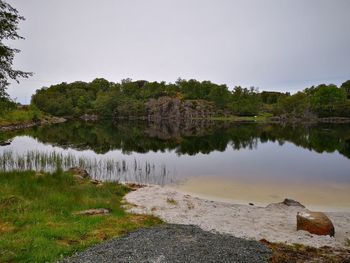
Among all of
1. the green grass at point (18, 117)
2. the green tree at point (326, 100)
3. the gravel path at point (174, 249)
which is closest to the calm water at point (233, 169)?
the gravel path at point (174, 249)

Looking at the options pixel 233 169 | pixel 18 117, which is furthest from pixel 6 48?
pixel 18 117

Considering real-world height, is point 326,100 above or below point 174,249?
above

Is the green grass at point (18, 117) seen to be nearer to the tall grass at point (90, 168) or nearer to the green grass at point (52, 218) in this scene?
the tall grass at point (90, 168)

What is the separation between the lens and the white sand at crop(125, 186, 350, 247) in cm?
1667

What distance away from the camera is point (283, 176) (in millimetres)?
38500

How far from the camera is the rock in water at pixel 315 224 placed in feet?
55.7

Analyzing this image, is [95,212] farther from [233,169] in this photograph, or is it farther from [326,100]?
[326,100]

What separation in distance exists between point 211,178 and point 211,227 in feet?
60.9

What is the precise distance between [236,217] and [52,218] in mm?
10975

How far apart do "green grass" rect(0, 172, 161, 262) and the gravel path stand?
1056 millimetres

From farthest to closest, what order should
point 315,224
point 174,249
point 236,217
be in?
point 236,217
point 315,224
point 174,249

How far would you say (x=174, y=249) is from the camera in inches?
516

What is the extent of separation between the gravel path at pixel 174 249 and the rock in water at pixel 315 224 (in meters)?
4.24

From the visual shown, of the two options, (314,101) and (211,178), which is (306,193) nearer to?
(211,178)
